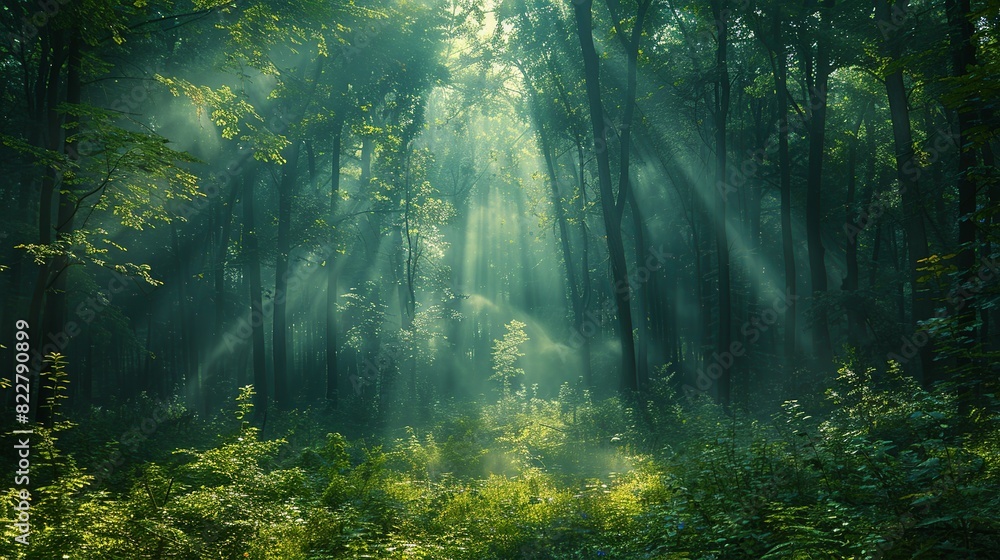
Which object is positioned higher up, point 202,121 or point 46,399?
point 202,121

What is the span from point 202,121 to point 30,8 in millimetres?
7106

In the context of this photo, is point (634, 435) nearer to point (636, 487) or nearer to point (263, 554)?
point (636, 487)

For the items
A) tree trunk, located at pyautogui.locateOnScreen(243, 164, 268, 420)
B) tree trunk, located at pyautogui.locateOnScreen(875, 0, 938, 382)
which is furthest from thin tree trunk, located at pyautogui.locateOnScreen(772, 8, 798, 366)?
tree trunk, located at pyautogui.locateOnScreen(243, 164, 268, 420)

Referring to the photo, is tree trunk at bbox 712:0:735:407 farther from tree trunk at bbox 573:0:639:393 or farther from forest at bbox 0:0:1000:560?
tree trunk at bbox 573:0:639:393

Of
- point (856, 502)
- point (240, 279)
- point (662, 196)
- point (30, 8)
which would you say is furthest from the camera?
point (240, 279)

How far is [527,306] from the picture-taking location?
161 feet

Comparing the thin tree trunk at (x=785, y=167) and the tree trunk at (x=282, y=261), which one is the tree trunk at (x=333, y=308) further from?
the thin tree trunk at (x=785, y=167)

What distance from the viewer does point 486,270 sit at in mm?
54188

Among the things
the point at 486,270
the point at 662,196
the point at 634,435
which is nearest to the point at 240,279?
the point at 486,270

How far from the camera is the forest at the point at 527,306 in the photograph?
6477mm

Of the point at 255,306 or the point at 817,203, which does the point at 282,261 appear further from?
the point at 817,203

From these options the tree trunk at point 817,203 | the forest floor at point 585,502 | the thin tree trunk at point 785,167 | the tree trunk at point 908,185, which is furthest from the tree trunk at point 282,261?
the tree trunk at point 908,185

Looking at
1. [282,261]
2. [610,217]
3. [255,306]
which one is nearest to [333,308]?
[282,261]

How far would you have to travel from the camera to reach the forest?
21.2 ft
